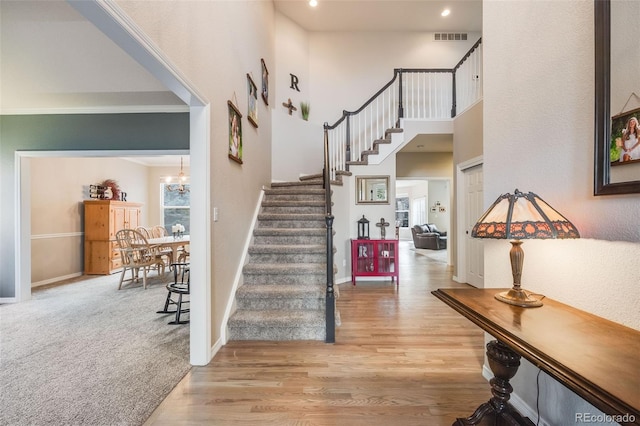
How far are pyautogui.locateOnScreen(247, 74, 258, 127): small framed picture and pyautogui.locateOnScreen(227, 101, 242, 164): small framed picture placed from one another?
0.50 meters

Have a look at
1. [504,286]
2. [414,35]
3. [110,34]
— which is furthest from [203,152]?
[414,35]

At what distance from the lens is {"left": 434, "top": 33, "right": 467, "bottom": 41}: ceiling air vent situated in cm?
591

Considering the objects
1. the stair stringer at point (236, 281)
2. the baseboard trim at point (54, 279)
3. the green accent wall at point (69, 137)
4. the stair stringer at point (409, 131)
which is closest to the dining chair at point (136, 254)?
the green accent wall at point (69, 137)

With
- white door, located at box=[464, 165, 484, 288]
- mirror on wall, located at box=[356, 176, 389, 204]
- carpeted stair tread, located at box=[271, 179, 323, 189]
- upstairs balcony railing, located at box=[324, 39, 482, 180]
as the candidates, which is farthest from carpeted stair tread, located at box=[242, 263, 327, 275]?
white door, located at box=[464, 165, 484, 288]

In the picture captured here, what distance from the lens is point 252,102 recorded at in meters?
3.45

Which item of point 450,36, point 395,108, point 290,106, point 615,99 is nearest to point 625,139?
point 615,99

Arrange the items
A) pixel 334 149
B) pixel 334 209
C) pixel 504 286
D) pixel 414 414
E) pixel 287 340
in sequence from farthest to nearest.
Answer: pixel 334 149
pixel 334 209
pixel 287 340
pixel 504 286
pixel 414 414

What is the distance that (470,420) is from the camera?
133 centimetres

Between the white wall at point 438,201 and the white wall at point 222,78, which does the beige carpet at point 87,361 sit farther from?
the white wall at point 438,201

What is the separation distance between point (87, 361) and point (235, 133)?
243cm

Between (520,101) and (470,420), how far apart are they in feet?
6.08

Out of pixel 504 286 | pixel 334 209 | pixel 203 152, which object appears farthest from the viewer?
pixel 334 209

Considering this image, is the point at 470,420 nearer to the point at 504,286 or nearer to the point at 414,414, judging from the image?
the point at 414,414

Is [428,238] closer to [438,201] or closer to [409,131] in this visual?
[438,201]
